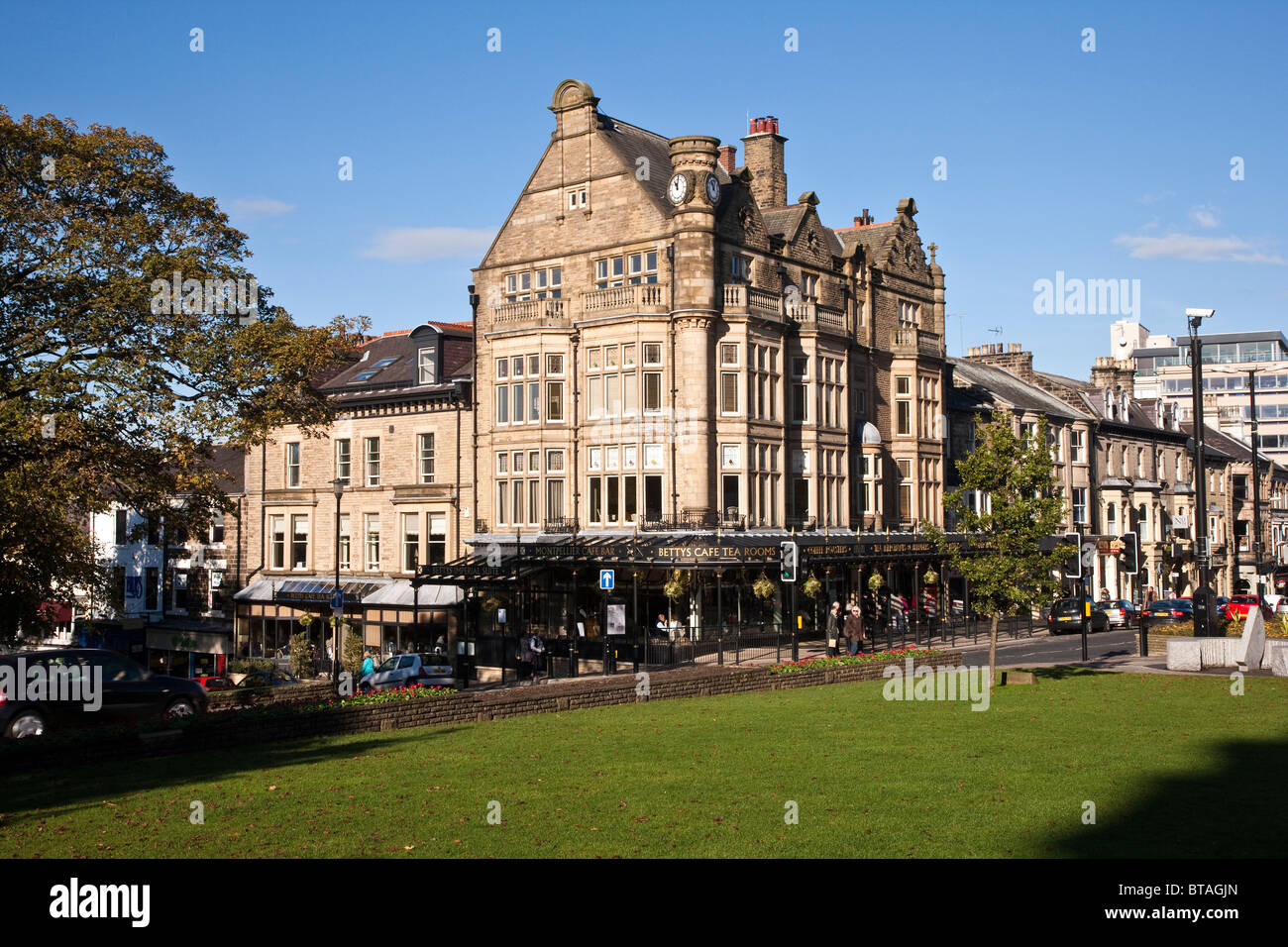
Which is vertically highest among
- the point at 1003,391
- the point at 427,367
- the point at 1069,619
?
the point at 1003,391

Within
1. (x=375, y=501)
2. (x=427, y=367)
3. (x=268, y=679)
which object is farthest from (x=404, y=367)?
(x=268, y=679)

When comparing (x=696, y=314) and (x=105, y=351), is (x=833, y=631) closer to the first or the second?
(x=696, y=314)

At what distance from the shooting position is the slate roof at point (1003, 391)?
59.2 m

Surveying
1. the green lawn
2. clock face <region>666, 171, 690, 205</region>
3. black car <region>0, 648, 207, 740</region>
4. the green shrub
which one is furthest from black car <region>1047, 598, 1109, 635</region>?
black car <region>0, 648, 207, 740</region>

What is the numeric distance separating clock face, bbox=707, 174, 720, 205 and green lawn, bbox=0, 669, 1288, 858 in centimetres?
2383

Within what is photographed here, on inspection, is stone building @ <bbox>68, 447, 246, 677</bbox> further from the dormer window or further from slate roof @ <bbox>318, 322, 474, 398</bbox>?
the dormer window

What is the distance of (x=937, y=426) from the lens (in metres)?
51.5

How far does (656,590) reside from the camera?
39875mm

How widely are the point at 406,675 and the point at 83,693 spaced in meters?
10.1

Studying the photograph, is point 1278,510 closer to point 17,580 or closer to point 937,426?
point 937,426

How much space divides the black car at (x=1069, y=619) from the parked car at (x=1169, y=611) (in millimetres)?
1951

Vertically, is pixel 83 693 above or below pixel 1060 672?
above

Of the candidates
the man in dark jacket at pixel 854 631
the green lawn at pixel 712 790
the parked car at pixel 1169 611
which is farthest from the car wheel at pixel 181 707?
the parked car at pixel 1169 611
